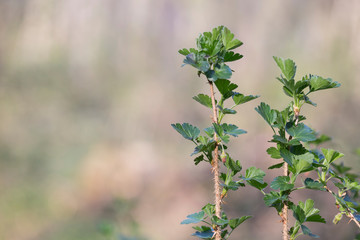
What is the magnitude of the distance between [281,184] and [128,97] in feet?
15.8

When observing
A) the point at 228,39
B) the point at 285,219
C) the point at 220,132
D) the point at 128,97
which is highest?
the point at 128,97

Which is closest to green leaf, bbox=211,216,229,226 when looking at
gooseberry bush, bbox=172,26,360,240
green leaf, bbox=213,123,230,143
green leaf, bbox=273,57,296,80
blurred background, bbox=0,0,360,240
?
Result: gooseberry bush, bbox=172,26,360,240

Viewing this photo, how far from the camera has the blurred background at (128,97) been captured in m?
3.77

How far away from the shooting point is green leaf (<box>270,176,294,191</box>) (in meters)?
0.58

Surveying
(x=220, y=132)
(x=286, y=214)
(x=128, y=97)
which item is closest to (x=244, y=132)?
(x=220, y=132)

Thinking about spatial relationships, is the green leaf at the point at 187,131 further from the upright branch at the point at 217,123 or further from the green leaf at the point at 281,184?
the green leaf at the point at 281,184

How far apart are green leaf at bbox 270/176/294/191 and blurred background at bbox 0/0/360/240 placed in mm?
2215

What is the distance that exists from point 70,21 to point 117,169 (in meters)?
2.16

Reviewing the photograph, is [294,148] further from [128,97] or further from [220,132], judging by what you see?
[128,97]

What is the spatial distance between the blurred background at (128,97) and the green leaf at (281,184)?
2.22m

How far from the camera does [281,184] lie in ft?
1.94

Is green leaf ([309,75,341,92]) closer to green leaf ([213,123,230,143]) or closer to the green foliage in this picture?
the green foliage

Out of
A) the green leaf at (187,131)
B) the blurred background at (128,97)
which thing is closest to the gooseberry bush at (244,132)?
the green leaf at (187,131)

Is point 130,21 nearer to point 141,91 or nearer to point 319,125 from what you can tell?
point 141,91
